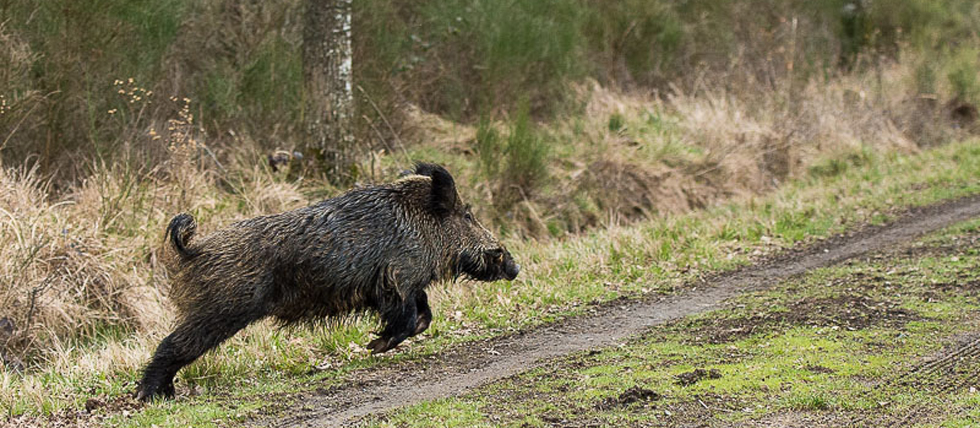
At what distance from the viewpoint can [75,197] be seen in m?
10.9

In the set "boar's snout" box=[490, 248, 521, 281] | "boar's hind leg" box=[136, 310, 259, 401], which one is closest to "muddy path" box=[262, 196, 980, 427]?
"boar's snout" box=[490, 248, 521, 281]

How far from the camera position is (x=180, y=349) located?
6.64 meters

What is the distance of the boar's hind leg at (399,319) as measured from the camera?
7215 mm

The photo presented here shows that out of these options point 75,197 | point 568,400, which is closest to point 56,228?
point 75,197

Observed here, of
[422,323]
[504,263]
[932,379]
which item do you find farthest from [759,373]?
[422,323]

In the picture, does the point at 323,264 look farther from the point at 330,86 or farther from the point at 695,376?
the point at 330,86

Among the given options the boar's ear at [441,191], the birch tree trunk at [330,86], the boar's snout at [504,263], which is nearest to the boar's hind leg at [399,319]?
the boar's ear at [441,191]

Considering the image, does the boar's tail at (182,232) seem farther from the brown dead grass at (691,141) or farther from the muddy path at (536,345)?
the brown dead grass at (691,141)

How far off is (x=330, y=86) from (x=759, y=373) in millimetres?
7600

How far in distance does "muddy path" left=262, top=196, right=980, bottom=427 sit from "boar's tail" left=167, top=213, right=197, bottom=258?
1.29m

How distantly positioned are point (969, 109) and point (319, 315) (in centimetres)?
1657

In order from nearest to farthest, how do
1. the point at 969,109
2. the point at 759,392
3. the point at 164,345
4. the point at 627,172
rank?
the point at 759,392 < the point at 164,345 < the point at 627,172 < the point at 969,109

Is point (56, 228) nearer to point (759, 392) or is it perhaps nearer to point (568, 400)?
point (568, 400)

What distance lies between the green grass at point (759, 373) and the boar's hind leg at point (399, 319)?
870 millimetres
